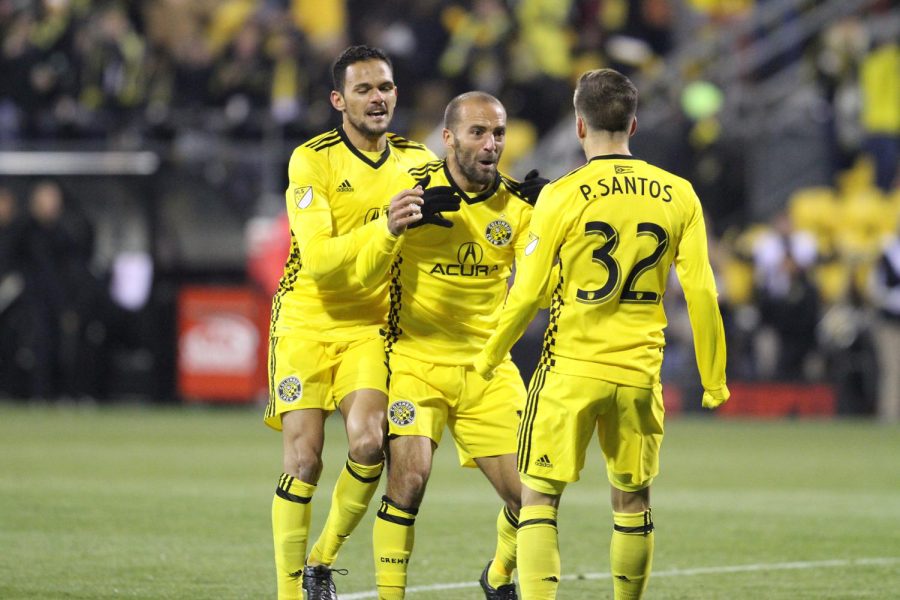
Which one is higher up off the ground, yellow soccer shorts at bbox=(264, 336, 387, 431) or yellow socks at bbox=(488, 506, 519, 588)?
yellow soccer shorts at bbox=(264, 336, 387, 431)

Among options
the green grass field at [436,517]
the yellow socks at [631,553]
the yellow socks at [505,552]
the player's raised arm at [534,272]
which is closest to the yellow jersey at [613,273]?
the player's raised arm at [534,272]

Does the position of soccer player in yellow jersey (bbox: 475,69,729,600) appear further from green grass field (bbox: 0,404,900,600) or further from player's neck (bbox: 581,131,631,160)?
green grass field (bbox: 0,404,900,600)

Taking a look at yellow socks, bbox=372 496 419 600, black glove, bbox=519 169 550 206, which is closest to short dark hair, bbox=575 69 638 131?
black glove, bbox=519 169 550 206

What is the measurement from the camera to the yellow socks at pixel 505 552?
721cm

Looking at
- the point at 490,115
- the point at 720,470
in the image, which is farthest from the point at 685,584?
the point at 720,470

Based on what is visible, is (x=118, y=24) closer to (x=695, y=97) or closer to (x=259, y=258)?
(x=259, y=258)

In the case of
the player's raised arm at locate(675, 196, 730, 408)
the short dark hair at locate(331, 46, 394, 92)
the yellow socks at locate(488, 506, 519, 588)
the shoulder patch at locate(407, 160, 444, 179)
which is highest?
the short dark hair at locate(331, 46, 394, 92)

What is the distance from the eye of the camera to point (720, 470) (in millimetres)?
13789

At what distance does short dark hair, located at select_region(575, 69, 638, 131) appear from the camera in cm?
620

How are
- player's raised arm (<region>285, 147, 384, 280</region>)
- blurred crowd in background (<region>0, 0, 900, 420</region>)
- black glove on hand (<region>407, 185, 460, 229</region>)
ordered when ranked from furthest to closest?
1. blurred crowd in background (<region>0, 0, 900, 420</region>)
2. player's raised arm (<region>285, 147, 384, 280</region>)
3. black glove on hand (<region>407, 185, 460, 229</region>)

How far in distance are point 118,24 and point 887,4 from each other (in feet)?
32.7

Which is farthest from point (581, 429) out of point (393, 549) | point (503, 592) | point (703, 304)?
point (503, 592)

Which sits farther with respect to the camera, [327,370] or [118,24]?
[118,24]

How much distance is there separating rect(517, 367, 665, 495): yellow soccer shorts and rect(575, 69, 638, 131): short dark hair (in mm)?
968
